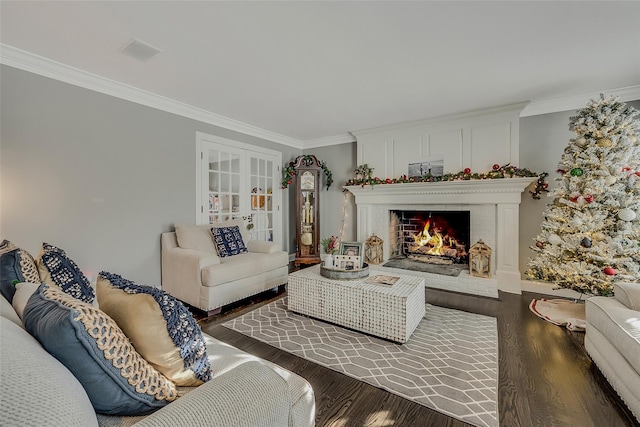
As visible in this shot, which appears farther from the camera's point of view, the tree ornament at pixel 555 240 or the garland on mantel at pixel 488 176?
the garland on mantel at pixel 488 176

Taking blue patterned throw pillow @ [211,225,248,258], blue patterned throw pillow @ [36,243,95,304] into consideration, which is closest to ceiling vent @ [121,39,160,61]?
blue patterned throw pillow @ [36,243,95,304]

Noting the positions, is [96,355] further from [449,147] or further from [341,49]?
[449,147]

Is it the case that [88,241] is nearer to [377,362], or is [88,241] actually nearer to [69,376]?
[69,376]

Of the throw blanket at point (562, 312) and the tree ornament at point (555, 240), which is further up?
the tree ornament at point (555, 240)

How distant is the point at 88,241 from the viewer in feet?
9.02

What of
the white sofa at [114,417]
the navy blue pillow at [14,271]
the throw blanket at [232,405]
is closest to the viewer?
the white sofa at [114,417]

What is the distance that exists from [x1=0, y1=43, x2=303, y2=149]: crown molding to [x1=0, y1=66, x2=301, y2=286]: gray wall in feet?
0.21

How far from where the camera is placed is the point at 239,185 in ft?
14.3

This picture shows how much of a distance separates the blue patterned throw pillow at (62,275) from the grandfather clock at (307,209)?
11.4 feet

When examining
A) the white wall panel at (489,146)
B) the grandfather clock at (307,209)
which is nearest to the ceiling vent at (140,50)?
the grandfather clock at (307,209)

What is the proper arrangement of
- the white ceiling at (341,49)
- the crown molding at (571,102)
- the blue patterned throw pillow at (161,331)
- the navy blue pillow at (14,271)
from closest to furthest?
the blue patterned throw pillow at (161,331) < the navy blue pillow at (14,271) < the white ceiling at (341,49) < the crown molding at (571,102)

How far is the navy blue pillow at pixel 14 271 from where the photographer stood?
3.82 ft

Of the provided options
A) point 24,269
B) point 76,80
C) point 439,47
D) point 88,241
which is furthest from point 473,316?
point 76,80

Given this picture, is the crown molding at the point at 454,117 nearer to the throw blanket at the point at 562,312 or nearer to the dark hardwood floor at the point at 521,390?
the throw blanket at the point at 562,312
